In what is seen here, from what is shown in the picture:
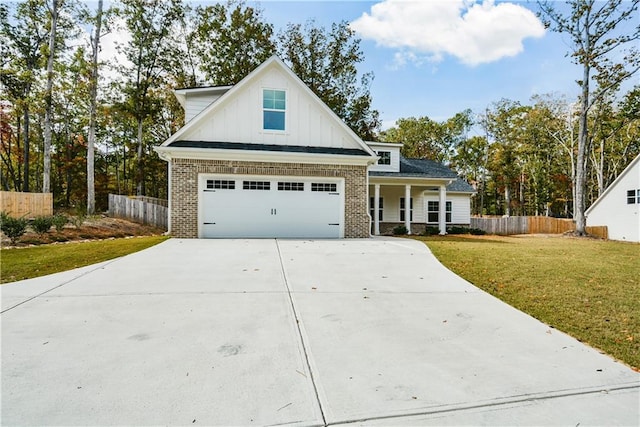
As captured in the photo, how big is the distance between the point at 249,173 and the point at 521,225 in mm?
20635

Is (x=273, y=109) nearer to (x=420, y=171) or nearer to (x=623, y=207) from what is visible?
(x=420, y=171)

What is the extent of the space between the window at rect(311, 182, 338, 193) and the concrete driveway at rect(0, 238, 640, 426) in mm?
7333

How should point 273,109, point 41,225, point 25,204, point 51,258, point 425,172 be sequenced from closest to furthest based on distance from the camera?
1. point 51,258
2. point 41,225
3. point 273,109
4. point 25,204
5. point 425,172

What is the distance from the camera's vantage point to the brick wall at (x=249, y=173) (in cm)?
1162

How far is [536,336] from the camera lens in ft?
12.8

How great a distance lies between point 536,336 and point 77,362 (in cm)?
490

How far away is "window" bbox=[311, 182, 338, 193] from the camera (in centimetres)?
1287

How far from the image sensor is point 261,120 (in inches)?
499

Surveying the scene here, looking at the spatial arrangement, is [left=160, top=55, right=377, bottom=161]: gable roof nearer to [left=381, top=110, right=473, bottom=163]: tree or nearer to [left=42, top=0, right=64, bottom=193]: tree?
[left=42, top=0, right=64, bottom=193]: tree

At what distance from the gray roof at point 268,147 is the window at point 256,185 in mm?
1225

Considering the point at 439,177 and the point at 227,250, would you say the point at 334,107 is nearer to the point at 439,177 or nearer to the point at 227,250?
the point at 439,177

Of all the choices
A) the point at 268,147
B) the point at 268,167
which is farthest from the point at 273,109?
the point at 268,167

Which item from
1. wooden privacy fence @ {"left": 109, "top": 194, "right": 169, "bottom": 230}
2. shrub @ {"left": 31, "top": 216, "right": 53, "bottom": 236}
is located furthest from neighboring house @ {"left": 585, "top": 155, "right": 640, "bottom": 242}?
shrub @ {"left": 31, "top": 216, "right": 53, "bottom": 236}

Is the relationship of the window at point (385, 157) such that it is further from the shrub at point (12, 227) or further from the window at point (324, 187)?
the shrub at point (12, 227)
